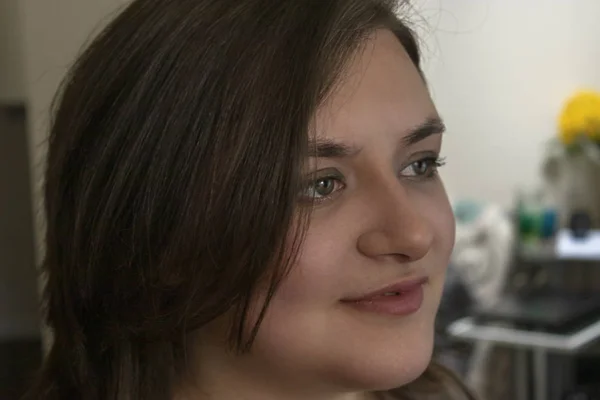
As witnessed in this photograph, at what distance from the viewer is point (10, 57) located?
152 centimetres

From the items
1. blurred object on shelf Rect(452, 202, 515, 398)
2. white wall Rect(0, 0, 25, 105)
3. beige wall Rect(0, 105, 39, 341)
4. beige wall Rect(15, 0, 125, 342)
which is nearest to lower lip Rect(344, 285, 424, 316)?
beige wall Rect(15, 0, 125, 342)

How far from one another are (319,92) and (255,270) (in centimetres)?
16

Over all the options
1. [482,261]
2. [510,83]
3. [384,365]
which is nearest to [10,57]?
[384,365]

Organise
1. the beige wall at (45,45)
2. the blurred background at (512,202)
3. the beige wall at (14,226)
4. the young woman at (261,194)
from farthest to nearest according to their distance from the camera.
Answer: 1. the beige wall at (14,226)
2. the blurred background at (512,202)
3. the beige wall at (45,45)
4. the young woman at (261,194)

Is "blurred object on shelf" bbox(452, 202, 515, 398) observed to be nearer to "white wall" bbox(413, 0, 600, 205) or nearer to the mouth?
"white wall" bbox(413, 0, 600, 205)

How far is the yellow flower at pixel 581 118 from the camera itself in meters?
2.18

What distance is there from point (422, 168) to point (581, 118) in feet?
5.43

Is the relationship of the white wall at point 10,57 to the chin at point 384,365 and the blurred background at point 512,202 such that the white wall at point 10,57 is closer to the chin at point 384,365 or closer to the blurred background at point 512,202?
the blurred background at point 512,202

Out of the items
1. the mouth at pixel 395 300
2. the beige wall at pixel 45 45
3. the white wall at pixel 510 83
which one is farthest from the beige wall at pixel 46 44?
the white wall at pixel 510 83

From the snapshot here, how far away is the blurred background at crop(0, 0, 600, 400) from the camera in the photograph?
204cm

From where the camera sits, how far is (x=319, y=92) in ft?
2.11

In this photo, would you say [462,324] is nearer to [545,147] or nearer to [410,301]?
[545,147]

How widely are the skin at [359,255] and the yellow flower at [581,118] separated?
1664mm

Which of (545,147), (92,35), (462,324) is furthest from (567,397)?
(92,35)
